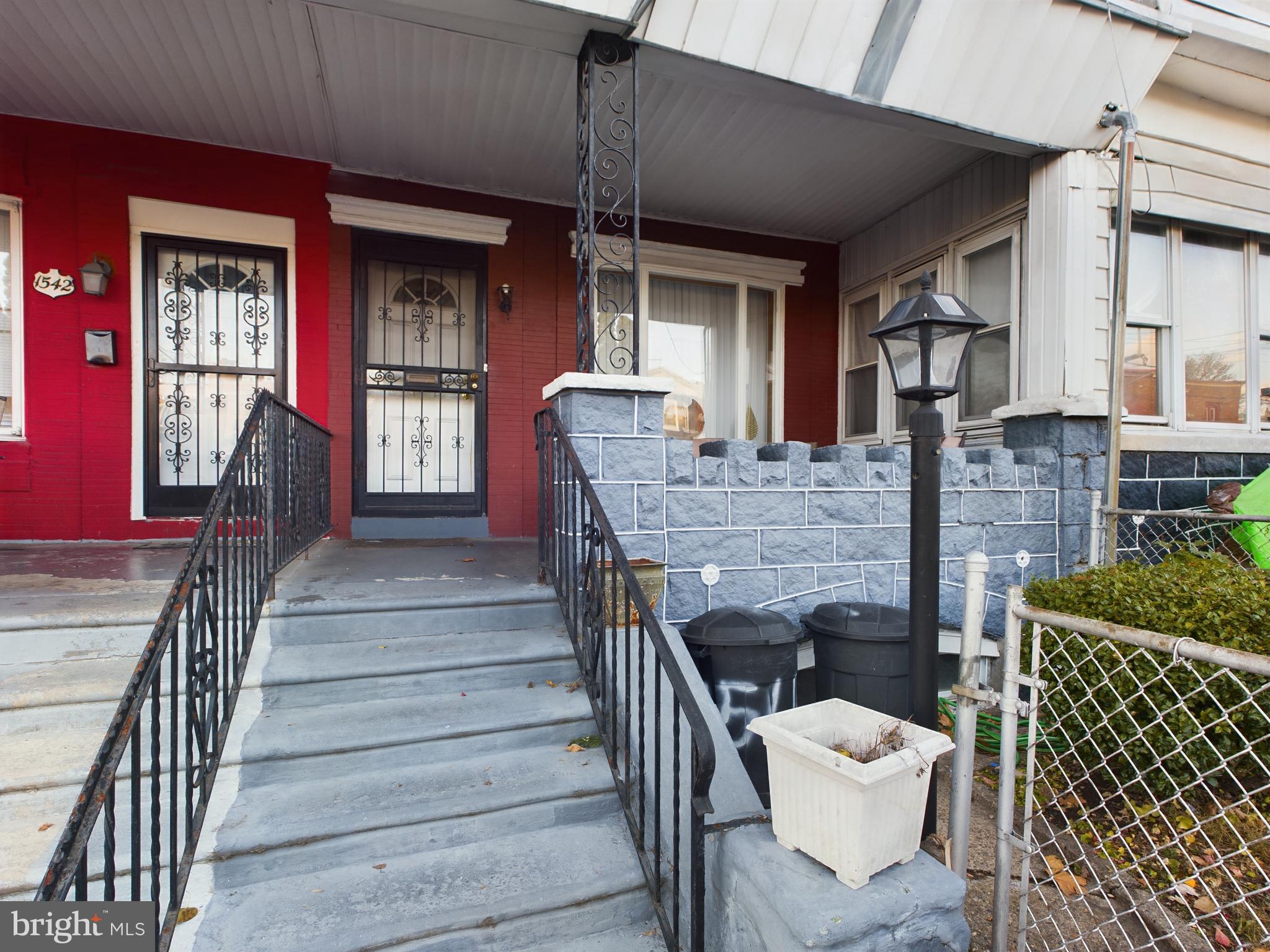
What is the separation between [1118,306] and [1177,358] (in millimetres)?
1162

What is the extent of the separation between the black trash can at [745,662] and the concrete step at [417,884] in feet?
3.16

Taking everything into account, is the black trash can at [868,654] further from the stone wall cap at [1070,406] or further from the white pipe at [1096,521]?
the stone wall cap at [1070,406]

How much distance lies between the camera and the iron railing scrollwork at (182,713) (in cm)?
140

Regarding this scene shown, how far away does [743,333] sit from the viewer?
246 inches

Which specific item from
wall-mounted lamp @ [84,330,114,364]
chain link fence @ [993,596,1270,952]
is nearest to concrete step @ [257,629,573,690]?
chain link fence @ [993,596,1270,952]

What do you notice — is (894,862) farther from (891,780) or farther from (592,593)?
(592,593)

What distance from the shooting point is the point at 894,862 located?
1605 millimetres

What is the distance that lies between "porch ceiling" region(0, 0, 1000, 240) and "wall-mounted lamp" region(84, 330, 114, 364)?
1.48 meters

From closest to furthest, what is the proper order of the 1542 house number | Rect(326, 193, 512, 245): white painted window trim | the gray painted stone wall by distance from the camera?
the gray painted stone wall < the 1542 house number < Rect(326, 193, 512, 245): white painted window trim

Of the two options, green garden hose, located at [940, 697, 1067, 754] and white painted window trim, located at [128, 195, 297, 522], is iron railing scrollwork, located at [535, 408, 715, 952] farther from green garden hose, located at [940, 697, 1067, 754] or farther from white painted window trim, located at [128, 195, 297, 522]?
white painted window trim, located at [128, 195, 297, 522]

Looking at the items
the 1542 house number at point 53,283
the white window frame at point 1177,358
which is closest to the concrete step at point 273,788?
the 1542 house number at point 53,283

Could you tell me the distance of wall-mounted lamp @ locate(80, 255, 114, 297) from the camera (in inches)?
173

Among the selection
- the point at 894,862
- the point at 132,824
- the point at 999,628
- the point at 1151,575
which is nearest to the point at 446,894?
the point at 132,824

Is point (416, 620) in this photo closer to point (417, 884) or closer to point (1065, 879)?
point (417, 884)
